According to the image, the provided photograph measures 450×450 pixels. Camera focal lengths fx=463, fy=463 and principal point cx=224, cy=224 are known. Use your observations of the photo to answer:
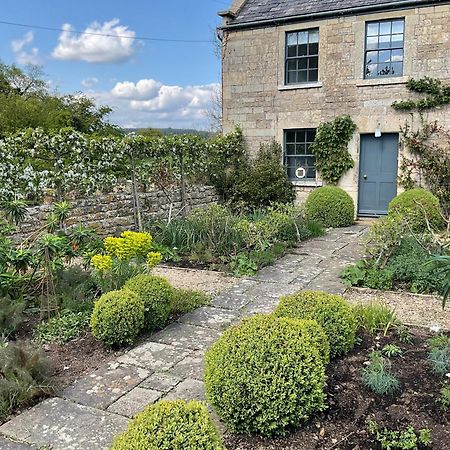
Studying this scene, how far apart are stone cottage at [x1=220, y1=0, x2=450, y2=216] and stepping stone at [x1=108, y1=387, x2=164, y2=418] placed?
9.81m

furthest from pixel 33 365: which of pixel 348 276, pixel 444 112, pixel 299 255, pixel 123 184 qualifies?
pixel 444 112

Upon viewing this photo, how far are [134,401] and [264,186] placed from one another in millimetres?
9553

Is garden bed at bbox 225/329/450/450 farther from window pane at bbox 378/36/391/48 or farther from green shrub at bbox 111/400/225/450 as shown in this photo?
window pane at bbox 378/36/391/48

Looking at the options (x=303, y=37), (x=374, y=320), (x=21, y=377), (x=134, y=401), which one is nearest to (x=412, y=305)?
(x=374, y=320)

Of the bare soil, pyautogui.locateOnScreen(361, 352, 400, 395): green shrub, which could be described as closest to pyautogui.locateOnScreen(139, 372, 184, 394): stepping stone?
pyautogui.locateOnScreen(361, 352, 400, 395): green shrub

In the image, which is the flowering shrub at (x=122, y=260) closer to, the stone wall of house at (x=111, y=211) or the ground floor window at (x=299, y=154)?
the stone wall of house at (x=111, y=211)

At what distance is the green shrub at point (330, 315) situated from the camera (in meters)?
3.60

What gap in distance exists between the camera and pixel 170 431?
2.16 metres

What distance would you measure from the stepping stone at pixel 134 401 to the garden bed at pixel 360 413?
2.32 ft

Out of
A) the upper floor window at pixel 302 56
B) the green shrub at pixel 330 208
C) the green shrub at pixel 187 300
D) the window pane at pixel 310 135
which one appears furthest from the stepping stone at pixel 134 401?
the upper floor window at pixel 302 56

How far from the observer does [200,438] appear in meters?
2.16

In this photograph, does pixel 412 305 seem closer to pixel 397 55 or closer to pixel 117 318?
pixel 117 318

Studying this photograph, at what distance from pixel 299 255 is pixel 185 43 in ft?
50.9

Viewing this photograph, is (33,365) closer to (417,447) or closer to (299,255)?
(417,447)
